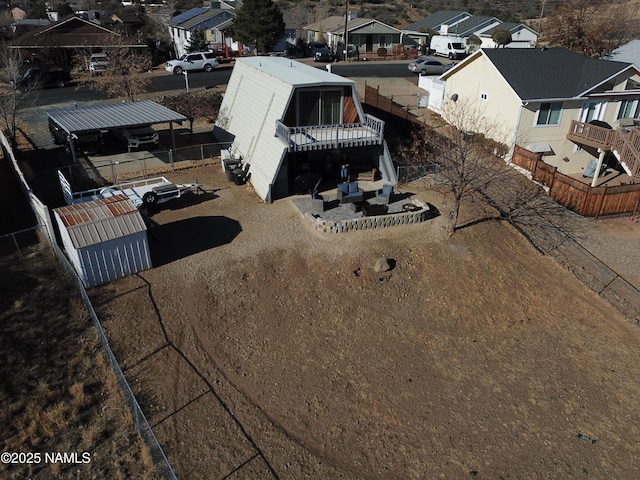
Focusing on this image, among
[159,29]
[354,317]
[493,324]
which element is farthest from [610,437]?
[159,29]

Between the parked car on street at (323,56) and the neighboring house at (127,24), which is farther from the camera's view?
the neighboring house at (127,24)

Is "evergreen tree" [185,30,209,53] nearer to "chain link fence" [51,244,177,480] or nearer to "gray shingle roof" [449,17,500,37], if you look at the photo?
"gray shingle roof" [449,17,500,37]

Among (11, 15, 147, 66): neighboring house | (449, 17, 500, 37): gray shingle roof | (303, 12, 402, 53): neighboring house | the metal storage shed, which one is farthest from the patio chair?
(449, 17, 500, 37): gray shingle roof

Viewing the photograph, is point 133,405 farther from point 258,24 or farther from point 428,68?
point 258,24

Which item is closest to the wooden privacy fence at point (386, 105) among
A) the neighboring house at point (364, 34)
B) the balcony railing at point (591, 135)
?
the balcony railing at point (591, 135)

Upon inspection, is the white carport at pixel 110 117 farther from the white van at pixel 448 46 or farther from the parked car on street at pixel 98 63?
the white van at pixel 448 46

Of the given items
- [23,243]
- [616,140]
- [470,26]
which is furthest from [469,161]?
[470,26]
